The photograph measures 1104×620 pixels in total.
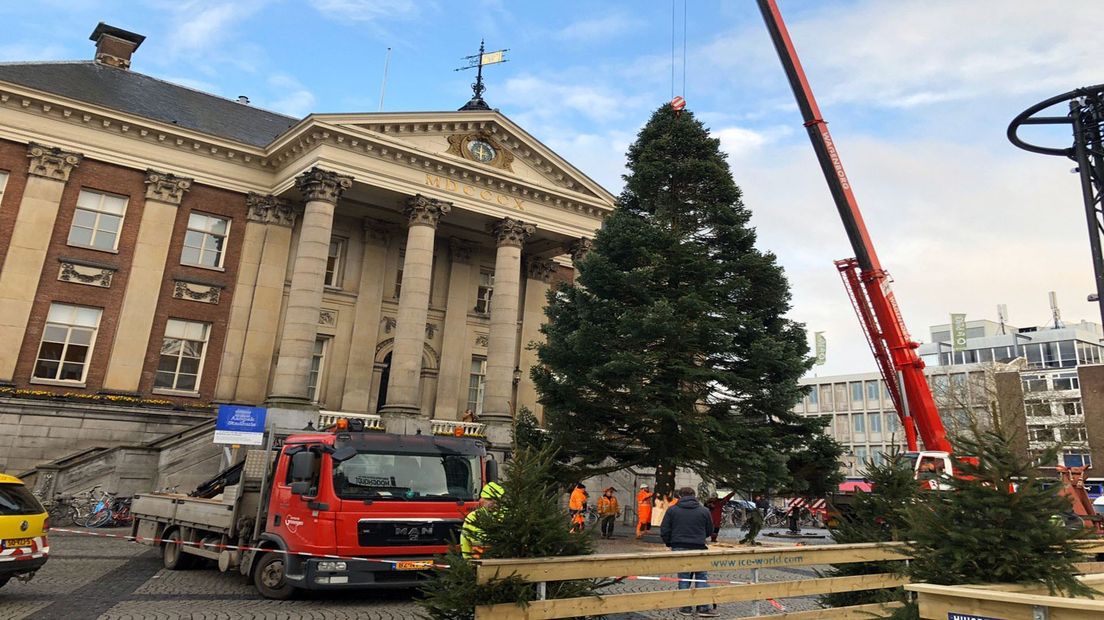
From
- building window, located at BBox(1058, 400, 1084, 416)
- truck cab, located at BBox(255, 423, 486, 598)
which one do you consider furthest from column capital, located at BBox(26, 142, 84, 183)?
building window, located at BBox(1058, 400, 1084, 416)

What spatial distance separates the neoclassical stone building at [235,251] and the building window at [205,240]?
2.4 inches

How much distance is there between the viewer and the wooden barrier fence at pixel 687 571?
17.3ft

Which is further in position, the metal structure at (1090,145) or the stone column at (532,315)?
the stone column at (532,315)

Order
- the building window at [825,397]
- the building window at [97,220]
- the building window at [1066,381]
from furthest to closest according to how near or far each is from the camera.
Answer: the building window at [825,397]
the building window at [1066,381]
the building window at [97,220]

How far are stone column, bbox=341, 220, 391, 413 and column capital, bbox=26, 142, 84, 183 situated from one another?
11.2 metres

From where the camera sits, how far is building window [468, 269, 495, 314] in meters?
34.2

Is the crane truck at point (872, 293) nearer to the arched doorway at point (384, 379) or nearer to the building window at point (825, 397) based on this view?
the arched doorway at point (384, 379)

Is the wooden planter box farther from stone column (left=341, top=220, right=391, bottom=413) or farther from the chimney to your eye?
the chimney

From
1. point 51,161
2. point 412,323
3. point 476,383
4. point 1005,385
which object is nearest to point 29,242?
point 51,161

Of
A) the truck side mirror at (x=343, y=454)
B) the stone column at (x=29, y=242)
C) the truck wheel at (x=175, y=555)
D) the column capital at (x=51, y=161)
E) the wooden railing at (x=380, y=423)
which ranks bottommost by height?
the truck wheel at (x=175, y=555)

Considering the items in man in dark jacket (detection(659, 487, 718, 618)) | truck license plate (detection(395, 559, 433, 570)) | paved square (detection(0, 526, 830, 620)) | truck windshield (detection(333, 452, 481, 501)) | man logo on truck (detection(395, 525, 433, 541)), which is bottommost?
paved square (detection(0, 526, 830, 620))

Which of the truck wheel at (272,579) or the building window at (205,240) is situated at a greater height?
the building window at (205,240)

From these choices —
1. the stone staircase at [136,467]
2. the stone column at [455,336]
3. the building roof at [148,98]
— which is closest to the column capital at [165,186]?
A: the building roof at [148,98]

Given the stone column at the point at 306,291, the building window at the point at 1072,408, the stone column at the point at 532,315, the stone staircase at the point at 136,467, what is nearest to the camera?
the stone staircase at the point at 136,467
